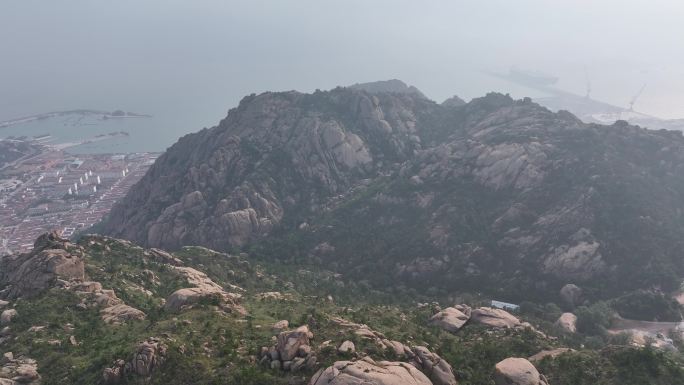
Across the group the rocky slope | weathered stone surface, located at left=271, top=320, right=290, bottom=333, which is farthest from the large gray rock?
weathered stone surface, located at left=271, top=320, right=290, bottom=333

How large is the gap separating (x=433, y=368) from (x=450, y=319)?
21708mm

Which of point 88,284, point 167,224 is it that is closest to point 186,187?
point 167,224

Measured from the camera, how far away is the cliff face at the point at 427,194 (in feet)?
289

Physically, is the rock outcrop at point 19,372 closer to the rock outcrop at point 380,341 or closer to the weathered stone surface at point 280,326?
the weathered stone surface at point 280,326

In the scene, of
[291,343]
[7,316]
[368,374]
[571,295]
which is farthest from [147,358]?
[571,295]

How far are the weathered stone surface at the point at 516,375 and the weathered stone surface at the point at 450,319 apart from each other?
52.7 feet

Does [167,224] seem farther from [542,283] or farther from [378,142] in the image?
[542,283]

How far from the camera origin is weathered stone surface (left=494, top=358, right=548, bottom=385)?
125ft

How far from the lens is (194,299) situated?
5091 centimetres

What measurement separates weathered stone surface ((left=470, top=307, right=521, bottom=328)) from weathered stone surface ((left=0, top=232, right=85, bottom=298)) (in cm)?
5284

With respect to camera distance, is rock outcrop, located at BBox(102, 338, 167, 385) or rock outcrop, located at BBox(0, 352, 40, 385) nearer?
rock outcrop, located at BBox(102, 338, 167, 385)

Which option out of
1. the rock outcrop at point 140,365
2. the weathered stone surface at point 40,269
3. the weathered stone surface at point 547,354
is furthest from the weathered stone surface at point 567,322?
the weathered stone surface at point 40,269

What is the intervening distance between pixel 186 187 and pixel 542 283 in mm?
92472

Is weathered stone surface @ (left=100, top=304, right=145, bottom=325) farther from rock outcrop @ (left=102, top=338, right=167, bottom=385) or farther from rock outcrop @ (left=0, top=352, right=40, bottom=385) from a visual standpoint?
rock outcrop @ (left=102, top=338, right=167, bottom=385)
